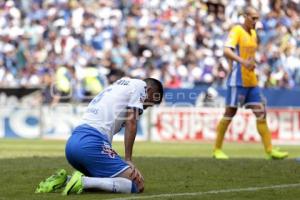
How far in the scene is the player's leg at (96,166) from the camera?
1023 cm

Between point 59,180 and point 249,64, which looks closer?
point 59,180

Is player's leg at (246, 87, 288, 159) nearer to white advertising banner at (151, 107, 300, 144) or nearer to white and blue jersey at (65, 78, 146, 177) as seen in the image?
white and blue jersey at (65, 78, 146, 177)

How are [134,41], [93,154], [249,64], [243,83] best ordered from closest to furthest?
1. [93,154]
2. [249,64]
3. [243,83]
4. [134,41]

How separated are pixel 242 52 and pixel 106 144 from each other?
636 cm

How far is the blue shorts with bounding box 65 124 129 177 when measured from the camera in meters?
10.2

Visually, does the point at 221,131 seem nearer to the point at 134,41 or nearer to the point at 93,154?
the point at 93,154

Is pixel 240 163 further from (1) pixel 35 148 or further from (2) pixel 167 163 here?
(1) pixel 35 148

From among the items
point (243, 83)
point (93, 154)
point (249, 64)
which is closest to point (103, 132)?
point (93, 154)

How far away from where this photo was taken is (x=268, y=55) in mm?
28750

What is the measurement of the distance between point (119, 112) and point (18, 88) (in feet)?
52.8

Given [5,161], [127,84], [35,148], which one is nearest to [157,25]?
[35,148]

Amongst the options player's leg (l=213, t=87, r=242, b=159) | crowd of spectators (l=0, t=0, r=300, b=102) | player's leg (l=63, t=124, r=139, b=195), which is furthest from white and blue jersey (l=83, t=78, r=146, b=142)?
crowd of spectators (l=0, t=0, r=300, b=102)

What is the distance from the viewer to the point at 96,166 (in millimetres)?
10336

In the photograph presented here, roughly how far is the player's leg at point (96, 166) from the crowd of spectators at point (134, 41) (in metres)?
16.1
